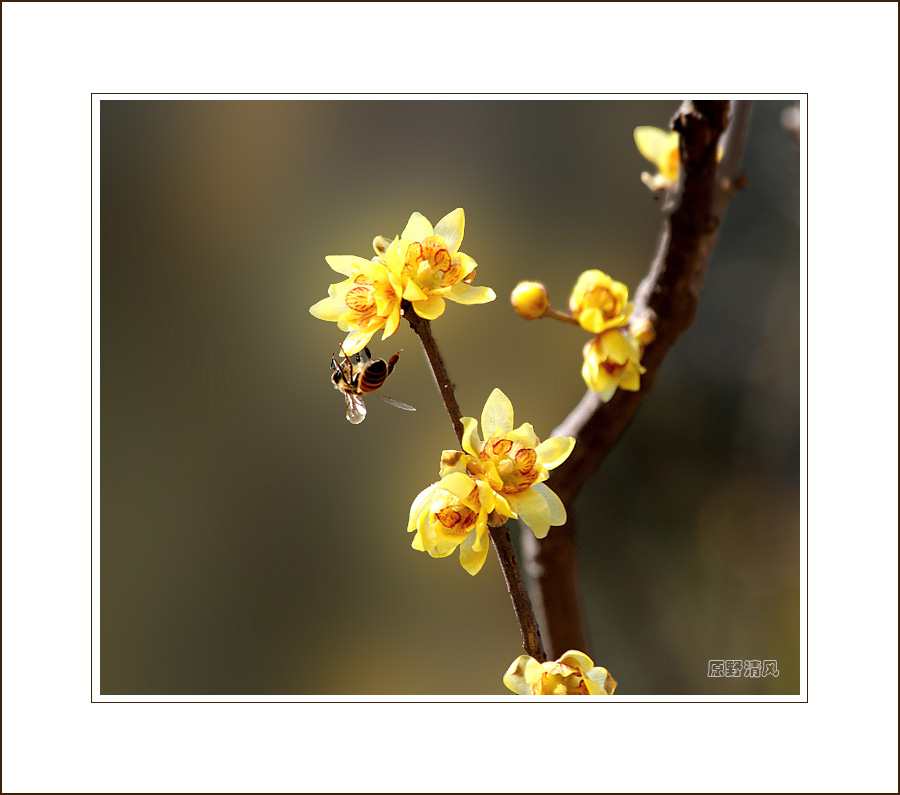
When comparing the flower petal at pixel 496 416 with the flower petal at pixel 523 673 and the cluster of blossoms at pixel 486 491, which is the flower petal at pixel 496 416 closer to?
the cluster of blossoms at pixel 486 491

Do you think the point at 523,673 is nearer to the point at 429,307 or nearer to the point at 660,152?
the point at 429,307

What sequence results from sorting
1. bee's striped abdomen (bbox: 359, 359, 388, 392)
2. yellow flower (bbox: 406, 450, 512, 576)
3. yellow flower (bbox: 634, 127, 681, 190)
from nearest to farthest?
1. yellow flower (bbox: 406, 450, 512, 576)
2. bee's striped abdomen (bbox: 359, 359, 388, 392)
3. yellow flower (bbox: 634, 127, 681, 190)

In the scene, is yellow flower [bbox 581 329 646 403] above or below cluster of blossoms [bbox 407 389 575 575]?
above

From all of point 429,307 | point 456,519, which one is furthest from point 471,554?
point 429,307

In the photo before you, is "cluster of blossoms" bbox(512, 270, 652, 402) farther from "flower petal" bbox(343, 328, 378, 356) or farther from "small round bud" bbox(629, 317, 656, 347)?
"flower petal" bbox(343, 328, 378, 356)

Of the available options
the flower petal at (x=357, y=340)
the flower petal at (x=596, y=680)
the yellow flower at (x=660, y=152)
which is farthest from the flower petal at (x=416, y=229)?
the flower petal at (x=596, y=680)

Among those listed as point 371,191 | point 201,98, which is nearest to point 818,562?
point 371,191

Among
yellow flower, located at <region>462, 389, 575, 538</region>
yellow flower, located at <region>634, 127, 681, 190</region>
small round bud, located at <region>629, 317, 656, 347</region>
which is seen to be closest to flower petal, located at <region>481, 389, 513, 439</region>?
yellow flower, located at <region>462, 389, 575, 538</region>

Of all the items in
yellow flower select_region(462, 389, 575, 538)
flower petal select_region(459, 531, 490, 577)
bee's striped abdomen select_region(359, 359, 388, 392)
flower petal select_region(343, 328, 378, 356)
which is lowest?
flower petal select_region(459, 531, 490, 577)
